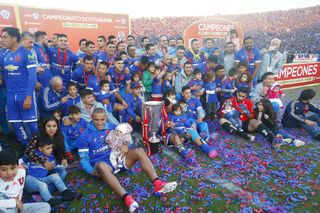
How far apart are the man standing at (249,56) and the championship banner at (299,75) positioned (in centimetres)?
378

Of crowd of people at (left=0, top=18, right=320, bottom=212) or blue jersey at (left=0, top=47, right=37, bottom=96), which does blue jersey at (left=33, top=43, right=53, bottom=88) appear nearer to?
crowd of people at (left=0, top=18, right=320, bottom=212)

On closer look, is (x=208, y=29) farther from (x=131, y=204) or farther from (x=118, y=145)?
(x=131, y=204)

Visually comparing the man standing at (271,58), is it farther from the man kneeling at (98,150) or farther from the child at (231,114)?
the man kneeling at (98,150)

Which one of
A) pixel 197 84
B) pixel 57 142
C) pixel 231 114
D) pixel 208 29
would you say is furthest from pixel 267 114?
pixel 208 29

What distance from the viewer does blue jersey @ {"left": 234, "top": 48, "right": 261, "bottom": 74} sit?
274 inches

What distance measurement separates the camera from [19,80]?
4.09 metres

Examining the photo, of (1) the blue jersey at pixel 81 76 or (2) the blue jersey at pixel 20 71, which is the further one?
(1) the blue jersey at pixel 81 76

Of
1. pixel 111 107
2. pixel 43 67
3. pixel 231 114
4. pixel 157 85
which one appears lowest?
pixel 231 114

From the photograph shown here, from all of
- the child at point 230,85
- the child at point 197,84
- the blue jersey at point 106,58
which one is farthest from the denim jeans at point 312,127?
the blue jersey at point 106,58

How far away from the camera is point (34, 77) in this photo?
4.05 m

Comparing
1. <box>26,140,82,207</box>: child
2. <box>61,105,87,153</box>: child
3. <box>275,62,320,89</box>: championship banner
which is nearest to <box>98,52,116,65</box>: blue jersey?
<box>61,105,87,153</box>: child

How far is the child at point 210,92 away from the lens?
631 cm

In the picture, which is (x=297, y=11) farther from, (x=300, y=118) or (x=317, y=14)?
(x=300, y=118)

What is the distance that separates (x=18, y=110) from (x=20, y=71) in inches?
26.1
